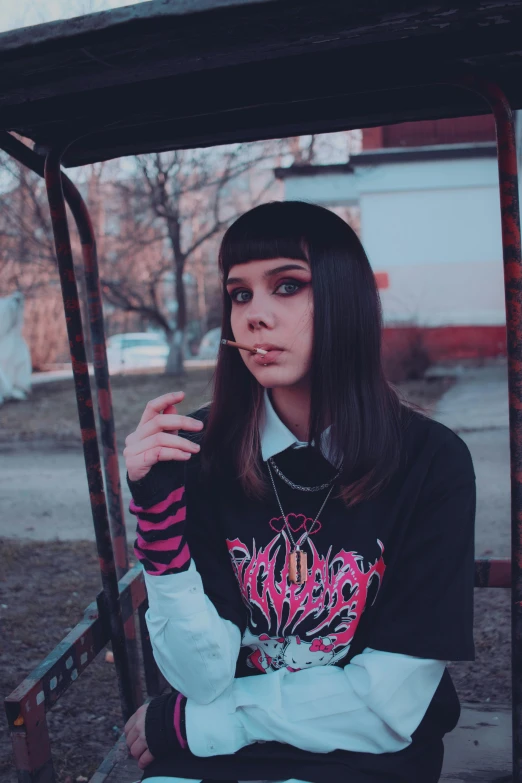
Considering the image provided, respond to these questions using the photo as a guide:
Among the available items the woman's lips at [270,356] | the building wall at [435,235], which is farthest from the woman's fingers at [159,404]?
the building wall at [435,235]

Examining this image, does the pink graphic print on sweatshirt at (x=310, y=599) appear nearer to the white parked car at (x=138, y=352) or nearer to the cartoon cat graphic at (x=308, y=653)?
the cartoon cat graphic at (x=308, y=653)

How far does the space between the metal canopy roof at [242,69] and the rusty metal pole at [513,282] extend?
109 millimetres

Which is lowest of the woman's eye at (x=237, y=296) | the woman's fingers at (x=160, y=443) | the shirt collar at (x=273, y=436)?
the shirt collar at (x=273, y=436)

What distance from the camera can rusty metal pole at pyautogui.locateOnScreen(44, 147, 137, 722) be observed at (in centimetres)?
179

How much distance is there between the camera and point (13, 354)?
1196cm

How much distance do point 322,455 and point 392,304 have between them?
13.7 metres

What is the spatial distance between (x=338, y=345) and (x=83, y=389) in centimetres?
71

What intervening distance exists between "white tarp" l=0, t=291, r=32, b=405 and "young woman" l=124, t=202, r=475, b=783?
11007mm

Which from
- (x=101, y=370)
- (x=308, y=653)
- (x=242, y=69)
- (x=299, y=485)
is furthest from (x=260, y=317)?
(x=101, y=370)

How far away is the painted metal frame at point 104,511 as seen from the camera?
142cm

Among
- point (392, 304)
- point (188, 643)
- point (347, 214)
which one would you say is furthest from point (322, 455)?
point (347, 214)

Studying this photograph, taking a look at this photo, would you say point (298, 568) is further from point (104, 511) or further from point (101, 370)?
point (101, 370)

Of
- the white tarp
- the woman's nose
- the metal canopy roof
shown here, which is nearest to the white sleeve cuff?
the woman's nose

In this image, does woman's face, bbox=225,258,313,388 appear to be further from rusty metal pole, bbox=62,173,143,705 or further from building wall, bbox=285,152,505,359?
building wall, bbox=285,152,505,359
